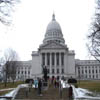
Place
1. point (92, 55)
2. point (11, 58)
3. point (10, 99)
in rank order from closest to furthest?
point (10, 99) < point (92, 55) < point (11, 58)

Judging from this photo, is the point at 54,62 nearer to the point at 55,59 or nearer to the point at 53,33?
the point at 55,59

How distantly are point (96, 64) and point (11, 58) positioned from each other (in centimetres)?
8285

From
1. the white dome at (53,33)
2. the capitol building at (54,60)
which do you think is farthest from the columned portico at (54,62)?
the white dome at (53,33)

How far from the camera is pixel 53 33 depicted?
151625 mm

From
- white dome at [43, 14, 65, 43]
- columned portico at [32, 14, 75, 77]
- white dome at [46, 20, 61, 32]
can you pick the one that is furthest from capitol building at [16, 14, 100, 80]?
white dome at [46, 20, 61, 32]

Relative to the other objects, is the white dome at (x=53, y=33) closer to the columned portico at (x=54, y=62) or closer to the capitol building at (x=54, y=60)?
the capitol building at (x=54, y=60)

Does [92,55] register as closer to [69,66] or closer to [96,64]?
[69,66]

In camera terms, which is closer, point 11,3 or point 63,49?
point 11,3

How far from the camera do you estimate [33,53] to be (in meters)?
136

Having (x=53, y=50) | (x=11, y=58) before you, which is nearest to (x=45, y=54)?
(x=53, y=50)

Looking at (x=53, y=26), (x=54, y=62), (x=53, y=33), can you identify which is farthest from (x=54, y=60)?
(x=53, y=26)

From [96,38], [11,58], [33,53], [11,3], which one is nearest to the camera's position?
[11,3]

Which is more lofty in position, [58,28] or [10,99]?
[58,28]

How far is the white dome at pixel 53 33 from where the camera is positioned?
15088cm
